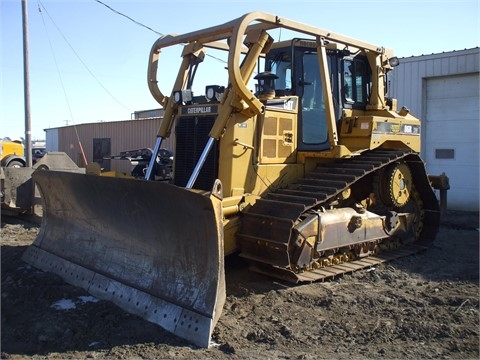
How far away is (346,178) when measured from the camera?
649cm

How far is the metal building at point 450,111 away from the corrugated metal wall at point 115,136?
8500 millimetres

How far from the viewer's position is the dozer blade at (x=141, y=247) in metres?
4.57

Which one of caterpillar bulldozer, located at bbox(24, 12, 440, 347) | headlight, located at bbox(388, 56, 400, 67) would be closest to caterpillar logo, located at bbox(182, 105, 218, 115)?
caterpillar bulldozer, located at bbox(24, 12, 440, 347)

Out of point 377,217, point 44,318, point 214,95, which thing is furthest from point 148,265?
point 377,217

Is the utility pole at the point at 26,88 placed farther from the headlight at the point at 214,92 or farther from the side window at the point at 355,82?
the side window at the point at 355,82

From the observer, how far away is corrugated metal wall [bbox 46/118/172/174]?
20922 mm

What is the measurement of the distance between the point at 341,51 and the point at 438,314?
4088 mm

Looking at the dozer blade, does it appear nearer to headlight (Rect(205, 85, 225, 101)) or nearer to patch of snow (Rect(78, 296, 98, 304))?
patch of snow (Rect(78, 296, 98, 304))

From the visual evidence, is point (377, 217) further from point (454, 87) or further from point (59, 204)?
point (454, 87)

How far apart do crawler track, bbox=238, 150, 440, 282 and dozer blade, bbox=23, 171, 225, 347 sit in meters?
1.20

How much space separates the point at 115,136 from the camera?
78.1 ft

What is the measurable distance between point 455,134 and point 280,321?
10039 millimetres

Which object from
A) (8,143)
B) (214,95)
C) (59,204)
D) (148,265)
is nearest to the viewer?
(148,265)

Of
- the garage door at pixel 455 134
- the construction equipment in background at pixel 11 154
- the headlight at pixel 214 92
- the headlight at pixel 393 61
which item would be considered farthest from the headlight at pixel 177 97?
the garage door at pixel 455 134
